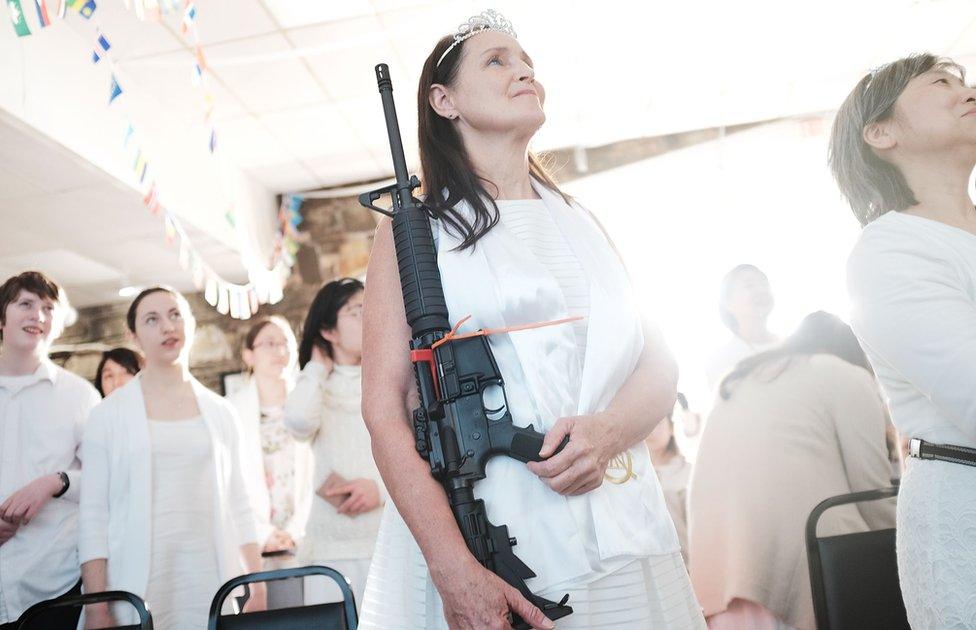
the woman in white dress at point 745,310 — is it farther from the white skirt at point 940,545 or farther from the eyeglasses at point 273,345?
the white skirt at point 940,545

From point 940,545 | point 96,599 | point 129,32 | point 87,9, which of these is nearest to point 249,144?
point 129,32

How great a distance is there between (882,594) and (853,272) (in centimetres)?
84

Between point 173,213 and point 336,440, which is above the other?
point 173,213

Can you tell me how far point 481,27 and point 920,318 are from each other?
0.80m

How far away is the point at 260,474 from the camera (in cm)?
359

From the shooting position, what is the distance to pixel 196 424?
2494mm

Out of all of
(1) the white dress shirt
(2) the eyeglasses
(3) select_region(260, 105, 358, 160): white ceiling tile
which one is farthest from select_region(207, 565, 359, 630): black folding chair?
(3) select_region(260, 105, 358, 160): white ceiling tile

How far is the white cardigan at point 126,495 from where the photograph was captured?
7.25ft

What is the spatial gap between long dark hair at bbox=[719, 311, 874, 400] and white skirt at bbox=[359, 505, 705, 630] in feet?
4.07

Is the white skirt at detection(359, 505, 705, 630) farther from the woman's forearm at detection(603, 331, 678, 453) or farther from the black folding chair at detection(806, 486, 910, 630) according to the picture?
the black folding chair at detection(806, 486, 910, 630)

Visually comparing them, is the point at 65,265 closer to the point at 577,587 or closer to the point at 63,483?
the point at 63,483

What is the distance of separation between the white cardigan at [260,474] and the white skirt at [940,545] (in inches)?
80.4

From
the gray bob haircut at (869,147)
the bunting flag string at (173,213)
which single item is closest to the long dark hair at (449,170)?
the gray bob haircut at (869,147)

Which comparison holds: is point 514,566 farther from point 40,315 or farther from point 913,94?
point 40,315
